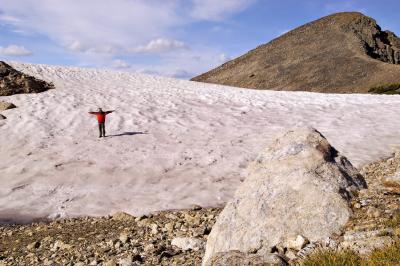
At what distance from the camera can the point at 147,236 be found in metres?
10.9

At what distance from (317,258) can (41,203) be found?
11.8 m

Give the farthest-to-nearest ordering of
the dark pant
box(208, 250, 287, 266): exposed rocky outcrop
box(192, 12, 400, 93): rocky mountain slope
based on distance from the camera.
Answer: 1. box(192, 12, 400, 93): rocky mountain slope
2. the dark pant
3. box(208, 250, 287, 266): exposed rocky outcrop

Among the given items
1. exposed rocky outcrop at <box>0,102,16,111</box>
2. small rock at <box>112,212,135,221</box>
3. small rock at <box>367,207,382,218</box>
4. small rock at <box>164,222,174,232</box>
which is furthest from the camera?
exposed rocky outcrop at <box>0,102,16,111</box>

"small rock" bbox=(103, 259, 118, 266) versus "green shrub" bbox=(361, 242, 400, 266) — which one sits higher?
"green shrub" bbox=(361, 242, 400, 266)

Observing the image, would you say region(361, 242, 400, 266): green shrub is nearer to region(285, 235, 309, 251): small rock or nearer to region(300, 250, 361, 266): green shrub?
region(300, 250, 361, 266): green shrub

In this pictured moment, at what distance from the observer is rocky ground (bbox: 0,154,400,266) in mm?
6828

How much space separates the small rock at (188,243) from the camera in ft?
31.0

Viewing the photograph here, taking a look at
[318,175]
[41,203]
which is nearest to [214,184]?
[41,203]

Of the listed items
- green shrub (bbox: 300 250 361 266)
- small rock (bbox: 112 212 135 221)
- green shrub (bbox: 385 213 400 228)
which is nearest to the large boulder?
green shrub (bbox: 385 213 400 228)

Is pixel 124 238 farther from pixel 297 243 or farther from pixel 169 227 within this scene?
pixel 297 243

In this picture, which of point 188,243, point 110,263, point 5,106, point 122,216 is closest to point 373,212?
point 188,243

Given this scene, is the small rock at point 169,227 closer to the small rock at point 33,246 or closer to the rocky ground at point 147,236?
the rocky ground at point 147,236

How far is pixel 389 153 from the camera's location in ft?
64.4

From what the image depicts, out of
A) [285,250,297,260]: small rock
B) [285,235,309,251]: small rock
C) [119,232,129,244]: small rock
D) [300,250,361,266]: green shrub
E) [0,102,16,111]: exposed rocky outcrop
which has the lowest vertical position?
[119,232,129,244]: small rock
